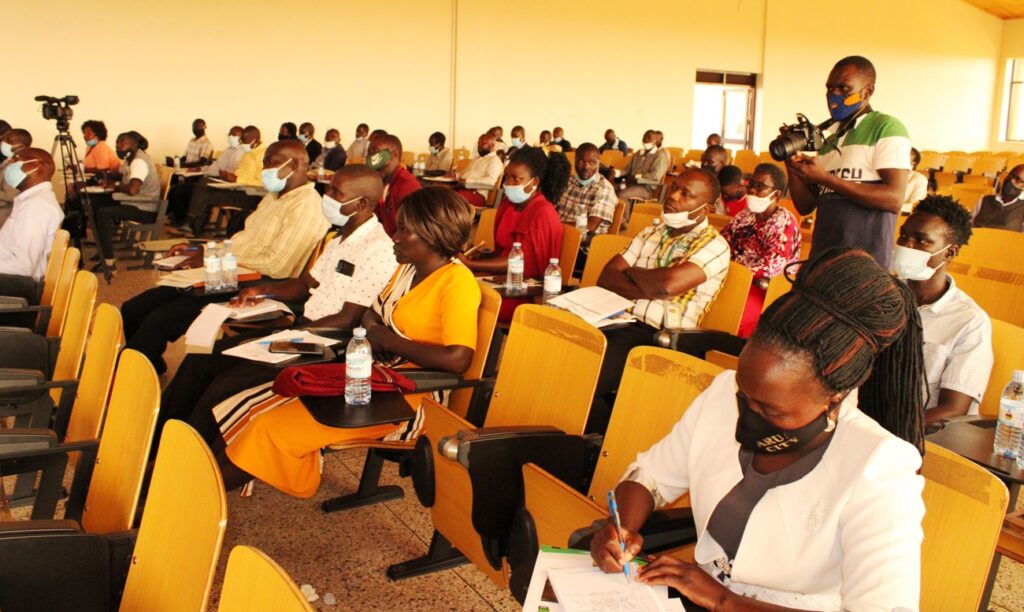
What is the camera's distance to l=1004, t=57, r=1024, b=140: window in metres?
21.9

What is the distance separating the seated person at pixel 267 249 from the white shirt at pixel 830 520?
3.12m

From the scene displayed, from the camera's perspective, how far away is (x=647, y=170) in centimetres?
1127

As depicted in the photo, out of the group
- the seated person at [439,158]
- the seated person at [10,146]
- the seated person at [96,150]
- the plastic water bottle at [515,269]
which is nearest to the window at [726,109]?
the seated person at [439,158]

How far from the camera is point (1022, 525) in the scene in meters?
1.91

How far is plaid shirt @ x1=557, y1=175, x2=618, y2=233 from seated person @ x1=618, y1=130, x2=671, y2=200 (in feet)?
12.6

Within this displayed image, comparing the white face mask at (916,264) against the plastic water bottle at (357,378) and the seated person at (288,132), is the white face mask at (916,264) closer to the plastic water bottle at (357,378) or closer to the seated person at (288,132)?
the plastic water bottle at (357,378)

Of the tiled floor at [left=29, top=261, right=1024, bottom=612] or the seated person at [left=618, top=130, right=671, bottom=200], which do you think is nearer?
the tiled floor at [left=29, top=261, right=1024, bottom=612]

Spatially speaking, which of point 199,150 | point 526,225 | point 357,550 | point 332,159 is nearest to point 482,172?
point 332,159

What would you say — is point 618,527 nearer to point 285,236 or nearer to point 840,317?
point 840,317

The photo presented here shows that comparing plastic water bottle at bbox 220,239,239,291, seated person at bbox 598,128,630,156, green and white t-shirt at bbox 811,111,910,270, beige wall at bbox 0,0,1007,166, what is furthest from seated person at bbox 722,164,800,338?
beige wall at bbox 0,0,1007,166

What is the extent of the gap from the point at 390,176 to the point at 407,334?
3505 mm

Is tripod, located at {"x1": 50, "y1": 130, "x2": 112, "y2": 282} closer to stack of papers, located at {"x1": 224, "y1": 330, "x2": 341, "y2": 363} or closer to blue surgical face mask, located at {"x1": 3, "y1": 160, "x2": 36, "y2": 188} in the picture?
blue surgical face mask, located at {"x1": 3, "y1": 160, "x2": 36, "y2": 188}

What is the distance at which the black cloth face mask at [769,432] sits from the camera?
54.2 inches

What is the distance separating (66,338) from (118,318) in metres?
0.69
